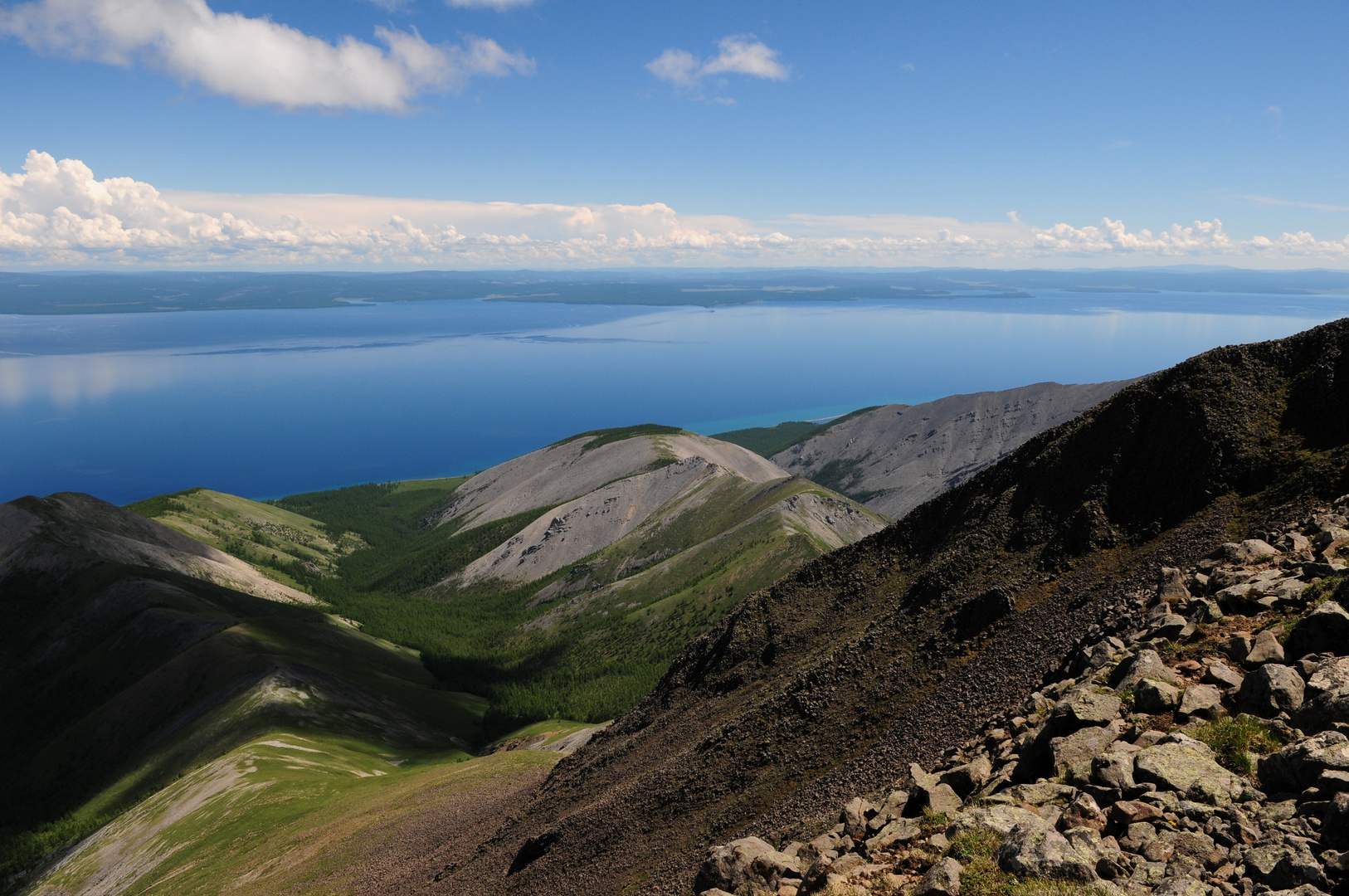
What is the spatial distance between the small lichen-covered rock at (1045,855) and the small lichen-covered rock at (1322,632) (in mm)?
8672

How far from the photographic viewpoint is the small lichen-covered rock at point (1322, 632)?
16594 mm

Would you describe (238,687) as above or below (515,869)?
below

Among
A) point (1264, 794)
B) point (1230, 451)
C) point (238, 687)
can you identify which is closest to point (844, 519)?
point (238, 687)

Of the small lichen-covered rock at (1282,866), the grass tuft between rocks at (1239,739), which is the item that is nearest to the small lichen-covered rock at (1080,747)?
the grass tuft between rocks at (1239,739)

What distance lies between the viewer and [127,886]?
61125mm

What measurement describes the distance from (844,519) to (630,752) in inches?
4796

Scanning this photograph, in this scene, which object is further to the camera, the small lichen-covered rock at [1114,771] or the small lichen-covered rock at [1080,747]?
the small lichen-covered rock at [1080,747]

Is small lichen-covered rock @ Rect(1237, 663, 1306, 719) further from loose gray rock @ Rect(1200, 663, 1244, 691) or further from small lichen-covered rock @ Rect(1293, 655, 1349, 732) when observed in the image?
loose gray rock @ Rect(1200, 663, 1244, 691)

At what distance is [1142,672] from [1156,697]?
5.57 feet

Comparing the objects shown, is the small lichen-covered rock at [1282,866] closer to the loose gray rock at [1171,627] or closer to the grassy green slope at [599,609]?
the loose gray rock at [1171,627]

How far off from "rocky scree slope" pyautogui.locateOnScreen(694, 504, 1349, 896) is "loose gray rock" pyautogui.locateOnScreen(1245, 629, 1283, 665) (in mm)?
41

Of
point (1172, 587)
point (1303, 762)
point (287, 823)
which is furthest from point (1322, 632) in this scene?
point (287, 823)

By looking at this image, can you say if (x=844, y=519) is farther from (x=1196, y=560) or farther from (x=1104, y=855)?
(x=1104, y=855)

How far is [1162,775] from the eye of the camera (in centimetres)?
1470
